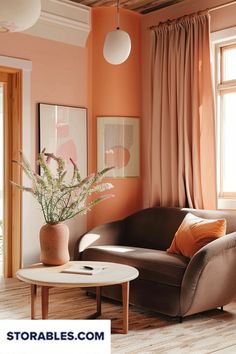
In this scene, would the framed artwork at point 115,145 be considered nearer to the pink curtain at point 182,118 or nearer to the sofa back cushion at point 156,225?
the pink curtain at point 182,118

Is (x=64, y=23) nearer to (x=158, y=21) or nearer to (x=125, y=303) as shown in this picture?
(x=158, y=21)

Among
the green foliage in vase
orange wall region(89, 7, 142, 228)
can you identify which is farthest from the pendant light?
orange wall region(89, 7, 142, 228)

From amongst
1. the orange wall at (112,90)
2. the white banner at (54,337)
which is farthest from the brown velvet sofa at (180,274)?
the white banner at (54,337)

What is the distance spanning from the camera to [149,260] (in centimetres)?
412

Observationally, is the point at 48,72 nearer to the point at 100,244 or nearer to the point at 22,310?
the point at 100,244

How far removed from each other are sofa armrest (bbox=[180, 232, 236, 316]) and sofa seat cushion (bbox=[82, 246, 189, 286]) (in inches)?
4.2

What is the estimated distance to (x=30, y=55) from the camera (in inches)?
205

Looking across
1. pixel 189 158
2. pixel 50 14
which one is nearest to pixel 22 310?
pixel 189 158

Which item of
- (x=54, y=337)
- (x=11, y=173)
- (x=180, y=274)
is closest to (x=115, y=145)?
(x=11, y=173)

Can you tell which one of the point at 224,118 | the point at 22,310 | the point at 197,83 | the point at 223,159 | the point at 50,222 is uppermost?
the point at 197,83

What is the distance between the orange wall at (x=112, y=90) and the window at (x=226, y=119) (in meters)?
1.03

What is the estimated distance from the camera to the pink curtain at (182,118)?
5.03 metres

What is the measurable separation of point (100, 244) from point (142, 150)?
1370 millimetres

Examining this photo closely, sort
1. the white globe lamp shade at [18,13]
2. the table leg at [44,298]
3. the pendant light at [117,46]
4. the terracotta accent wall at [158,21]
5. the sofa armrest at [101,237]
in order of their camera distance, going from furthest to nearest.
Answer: the terracotta accent wall at [158,21], the sofa armrest at [101,237], the pendant light at [117,46], the table leg at [44,298], the white globe lamp shade at [18,13]
